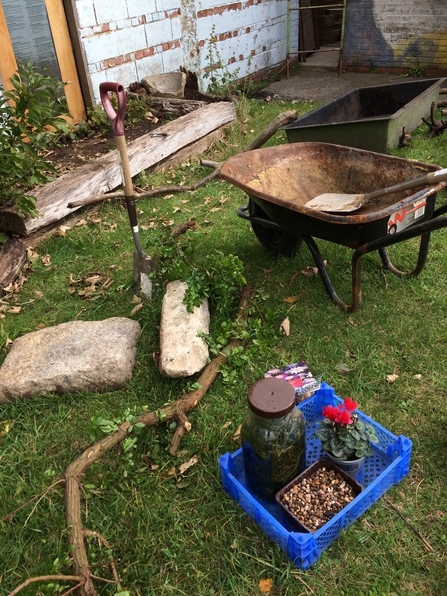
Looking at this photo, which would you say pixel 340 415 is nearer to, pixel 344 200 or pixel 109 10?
pixel 344 200

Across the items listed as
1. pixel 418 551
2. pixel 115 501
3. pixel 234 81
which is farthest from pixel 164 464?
pixel 234 81

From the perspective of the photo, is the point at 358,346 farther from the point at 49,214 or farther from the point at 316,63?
the point at 316,63

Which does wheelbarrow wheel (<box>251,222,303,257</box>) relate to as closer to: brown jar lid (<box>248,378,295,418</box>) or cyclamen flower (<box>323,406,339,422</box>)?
cyclamen flower (<box>323,406,339,422</box>)

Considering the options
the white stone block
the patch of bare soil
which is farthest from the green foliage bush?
the white stone block

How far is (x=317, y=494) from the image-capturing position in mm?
2295

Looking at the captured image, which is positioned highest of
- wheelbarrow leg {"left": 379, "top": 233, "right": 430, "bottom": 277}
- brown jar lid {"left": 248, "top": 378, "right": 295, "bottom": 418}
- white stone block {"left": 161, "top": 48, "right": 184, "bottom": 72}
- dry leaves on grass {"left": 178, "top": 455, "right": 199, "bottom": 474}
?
white stone block {"left": 161, "top": 48, "right": 184, "bottom": 72}

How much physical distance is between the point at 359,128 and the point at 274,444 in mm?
3736

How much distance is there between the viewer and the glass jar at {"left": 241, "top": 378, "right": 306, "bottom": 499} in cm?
206

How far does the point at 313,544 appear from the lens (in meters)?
2.04

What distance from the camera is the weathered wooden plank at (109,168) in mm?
4582

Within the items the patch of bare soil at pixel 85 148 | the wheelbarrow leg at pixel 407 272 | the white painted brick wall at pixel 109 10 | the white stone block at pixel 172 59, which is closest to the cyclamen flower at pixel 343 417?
the wheelbarrow leg at pixel 407 272

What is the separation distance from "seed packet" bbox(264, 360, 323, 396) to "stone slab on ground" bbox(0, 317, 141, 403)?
88 centimetres

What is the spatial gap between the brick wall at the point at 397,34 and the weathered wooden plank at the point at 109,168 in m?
3.83

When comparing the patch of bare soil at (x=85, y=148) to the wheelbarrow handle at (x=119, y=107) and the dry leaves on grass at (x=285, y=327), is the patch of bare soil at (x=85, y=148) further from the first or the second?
the dry leaves on grass at (x=285, y=327)
